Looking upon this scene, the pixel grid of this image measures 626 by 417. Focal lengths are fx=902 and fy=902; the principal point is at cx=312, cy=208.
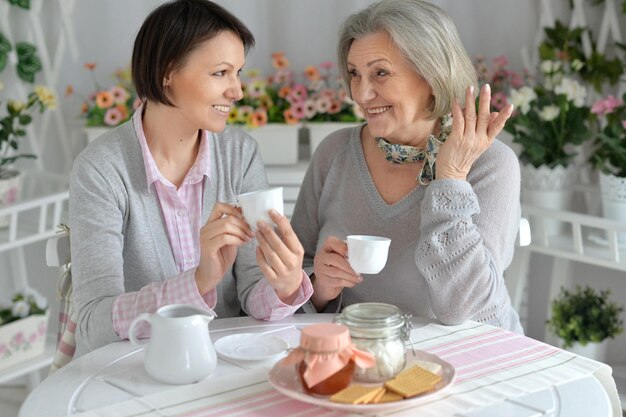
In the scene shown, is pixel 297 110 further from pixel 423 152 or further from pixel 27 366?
pixel 27 366

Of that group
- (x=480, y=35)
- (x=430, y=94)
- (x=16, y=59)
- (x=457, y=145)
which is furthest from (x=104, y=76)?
(x=457, y=145)

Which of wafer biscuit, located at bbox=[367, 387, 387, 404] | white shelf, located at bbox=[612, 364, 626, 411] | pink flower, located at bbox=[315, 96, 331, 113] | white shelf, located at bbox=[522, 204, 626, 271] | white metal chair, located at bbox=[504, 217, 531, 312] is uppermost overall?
pink flower, located at bbox=[315, 96, 331, 113]

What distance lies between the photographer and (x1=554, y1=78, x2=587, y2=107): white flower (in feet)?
7.88

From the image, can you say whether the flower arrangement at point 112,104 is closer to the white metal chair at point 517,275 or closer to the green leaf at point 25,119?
the green leaf at point 25,119

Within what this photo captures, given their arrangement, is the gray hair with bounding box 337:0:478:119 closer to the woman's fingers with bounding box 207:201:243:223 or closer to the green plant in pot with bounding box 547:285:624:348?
the woman's fingers with bounding box 207:201:243:223

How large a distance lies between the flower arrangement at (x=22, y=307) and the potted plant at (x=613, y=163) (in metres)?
1.54

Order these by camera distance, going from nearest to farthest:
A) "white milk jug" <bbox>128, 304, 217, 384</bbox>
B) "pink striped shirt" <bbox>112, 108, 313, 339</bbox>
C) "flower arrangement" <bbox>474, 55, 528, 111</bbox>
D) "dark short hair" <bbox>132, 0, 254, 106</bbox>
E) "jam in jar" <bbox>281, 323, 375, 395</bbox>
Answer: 1. "jam in jar" <bbox>281, 323, 375, 395</bbox>
2. "white milk jug" <bbox>128, 304, 217, 384</bbox>
3. "pink striped shirt" <bbox>112, 108, 313, 339</bbox>
4. "dark short hair" <bbox>132, 0, 254, 106</bbox>
5. "flower arrangement" <bbox>474, 55, 528, 111</bbox>

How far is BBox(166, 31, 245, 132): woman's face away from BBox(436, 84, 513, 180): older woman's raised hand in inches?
15.5

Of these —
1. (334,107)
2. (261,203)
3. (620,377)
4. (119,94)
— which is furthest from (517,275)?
(261,203)

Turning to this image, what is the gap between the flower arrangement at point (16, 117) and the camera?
8.00 ft

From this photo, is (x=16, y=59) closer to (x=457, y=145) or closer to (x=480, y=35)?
(x=480, y=35)

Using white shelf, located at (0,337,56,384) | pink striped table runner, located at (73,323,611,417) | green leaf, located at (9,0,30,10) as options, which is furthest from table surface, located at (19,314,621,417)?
green leaf, located at (9,0,30,10)

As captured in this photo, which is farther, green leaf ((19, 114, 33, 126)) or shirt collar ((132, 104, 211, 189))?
green leaf ((19, 114, 33, 126))

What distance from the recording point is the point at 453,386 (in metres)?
1.22
